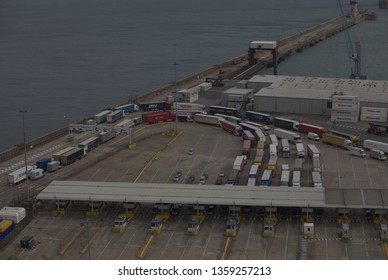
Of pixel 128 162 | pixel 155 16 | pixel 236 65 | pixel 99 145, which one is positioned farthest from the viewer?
pixel 155 16

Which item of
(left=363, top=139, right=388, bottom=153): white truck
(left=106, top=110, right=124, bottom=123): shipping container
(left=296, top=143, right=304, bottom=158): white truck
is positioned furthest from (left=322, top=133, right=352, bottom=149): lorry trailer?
(left=106, top=110, right=124, bottom=123): shipping container

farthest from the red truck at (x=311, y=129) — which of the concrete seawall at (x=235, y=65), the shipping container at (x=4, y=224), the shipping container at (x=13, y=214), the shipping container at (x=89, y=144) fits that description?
the shipping container at (x=4, y=224)

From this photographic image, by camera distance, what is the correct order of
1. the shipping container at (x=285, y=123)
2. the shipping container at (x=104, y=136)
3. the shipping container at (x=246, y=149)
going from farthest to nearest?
1. the shipping container at (x=285, y=123)
2. the shipping container at (x=104, y=136)
3. the shipping container at (x=246, y=149)

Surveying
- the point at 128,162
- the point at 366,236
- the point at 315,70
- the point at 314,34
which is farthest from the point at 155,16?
the point at 366,236

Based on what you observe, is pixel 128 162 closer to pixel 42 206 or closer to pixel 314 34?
pixel 42 206

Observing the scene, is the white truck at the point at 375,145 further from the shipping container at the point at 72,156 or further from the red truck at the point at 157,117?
the shipping container at the point at 72,156

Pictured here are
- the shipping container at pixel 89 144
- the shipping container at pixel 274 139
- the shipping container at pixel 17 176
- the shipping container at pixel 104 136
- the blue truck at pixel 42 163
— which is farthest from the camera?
the shipping container at pixel 104 136

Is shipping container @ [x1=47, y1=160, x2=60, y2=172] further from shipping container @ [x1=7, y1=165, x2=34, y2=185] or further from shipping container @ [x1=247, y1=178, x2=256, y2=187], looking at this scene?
shipping container @ [x1=247, y1=178, x2=256, y2=187]
